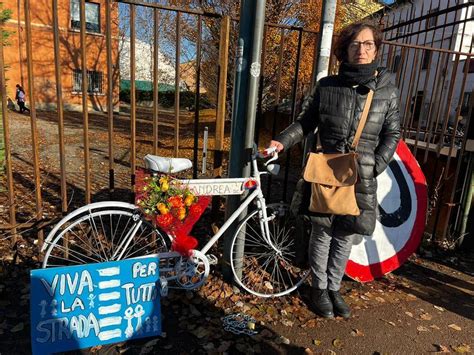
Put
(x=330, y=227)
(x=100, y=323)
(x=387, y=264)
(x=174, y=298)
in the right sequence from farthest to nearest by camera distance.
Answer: (x=387, y=264)
(x=174, y=298)
(x=330, y=227)
(x=100, y=323)

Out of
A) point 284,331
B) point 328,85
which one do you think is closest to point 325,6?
point 328,85

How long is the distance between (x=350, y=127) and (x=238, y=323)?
65.9 inches

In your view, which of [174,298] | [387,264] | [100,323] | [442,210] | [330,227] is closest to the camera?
[100,323]

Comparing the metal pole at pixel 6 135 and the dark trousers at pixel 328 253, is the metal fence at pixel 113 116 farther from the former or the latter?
the dark trousers at pixel 328 253

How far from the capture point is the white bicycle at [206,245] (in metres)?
2.68

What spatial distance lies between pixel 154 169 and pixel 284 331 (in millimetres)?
1550

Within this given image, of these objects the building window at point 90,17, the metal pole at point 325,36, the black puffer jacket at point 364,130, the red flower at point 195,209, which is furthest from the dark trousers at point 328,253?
the building window at point 90,17

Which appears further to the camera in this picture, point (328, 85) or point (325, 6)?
point (325, 6)

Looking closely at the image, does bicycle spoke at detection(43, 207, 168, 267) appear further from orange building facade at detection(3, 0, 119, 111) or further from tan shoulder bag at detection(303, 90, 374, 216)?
orange building facade at detection(3, 0, 119, 111)

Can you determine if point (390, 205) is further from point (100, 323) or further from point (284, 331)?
point (100, 323)

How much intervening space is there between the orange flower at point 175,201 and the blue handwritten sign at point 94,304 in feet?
1.26

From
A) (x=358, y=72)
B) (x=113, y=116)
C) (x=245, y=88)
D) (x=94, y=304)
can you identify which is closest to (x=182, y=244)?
(x=94, y=304)

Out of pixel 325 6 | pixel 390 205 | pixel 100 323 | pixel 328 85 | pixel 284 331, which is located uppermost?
pixel 325 6

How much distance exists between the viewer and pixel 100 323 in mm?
2393
